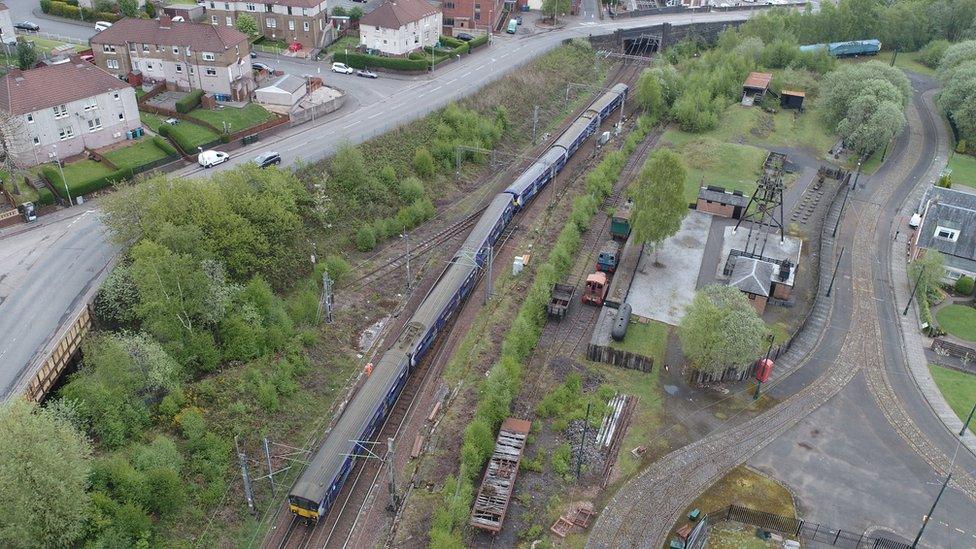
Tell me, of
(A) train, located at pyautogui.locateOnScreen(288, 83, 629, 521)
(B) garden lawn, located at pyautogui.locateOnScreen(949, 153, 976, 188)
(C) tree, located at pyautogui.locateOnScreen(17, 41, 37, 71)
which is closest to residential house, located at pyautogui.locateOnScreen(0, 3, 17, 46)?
(C) tree, located at pyautogui.locateOnScreen(17, 41, 37, 71)

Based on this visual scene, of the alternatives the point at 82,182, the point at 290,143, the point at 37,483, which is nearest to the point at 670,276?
the point at 290,143

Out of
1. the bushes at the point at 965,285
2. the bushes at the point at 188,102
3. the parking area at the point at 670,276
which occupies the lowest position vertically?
the parking area at the point at 670,276

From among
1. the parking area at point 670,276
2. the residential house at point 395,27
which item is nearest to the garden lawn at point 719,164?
the parking area at point 670,276

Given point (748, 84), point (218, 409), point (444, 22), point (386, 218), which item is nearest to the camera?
point (218, 409)

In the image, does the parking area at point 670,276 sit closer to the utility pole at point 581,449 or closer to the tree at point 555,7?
the utility pole at point 581,449

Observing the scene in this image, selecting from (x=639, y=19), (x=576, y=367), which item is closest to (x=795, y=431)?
(x=576, y=367)

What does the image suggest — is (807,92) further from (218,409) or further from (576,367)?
(218,409)
